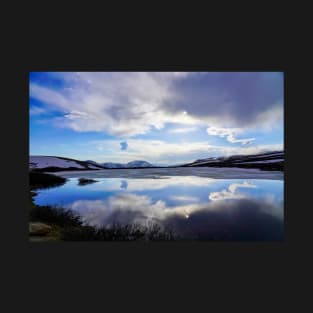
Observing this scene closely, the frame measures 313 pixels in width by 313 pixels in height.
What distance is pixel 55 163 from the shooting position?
4.46m

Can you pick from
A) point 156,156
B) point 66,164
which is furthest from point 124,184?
point 66,164

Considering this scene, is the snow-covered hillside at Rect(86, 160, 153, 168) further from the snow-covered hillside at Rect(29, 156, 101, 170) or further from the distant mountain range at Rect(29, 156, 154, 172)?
the snow-covered hillside at Rect(29, 156, 101, 170)

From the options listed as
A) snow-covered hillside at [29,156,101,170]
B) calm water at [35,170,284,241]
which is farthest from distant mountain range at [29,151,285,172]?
calm water at [35,170,284,241]

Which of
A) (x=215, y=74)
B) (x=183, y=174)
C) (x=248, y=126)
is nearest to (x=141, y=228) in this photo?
(x=183, y=174)

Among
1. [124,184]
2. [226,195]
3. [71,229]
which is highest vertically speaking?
[124,184]

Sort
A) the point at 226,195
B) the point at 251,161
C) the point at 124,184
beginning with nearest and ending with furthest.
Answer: the point at 226,195
the point at 124,184
the point at 251,161

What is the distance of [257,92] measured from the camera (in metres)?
4.26

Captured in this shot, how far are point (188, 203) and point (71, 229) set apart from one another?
7.23ft

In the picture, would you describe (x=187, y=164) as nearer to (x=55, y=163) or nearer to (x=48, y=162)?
(x=55, y=163)

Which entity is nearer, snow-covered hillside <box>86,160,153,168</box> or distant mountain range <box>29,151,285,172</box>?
distant mountain range <box>29,151,285,172</box>

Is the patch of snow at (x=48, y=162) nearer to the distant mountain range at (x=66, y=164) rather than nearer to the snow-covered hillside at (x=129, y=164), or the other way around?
the distant mountain range at (x=66, y=164)

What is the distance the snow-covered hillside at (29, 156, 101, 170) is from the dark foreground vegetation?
17 cm

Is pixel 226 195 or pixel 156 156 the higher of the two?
pixel 156 156

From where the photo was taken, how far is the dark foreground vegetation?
417 cm
